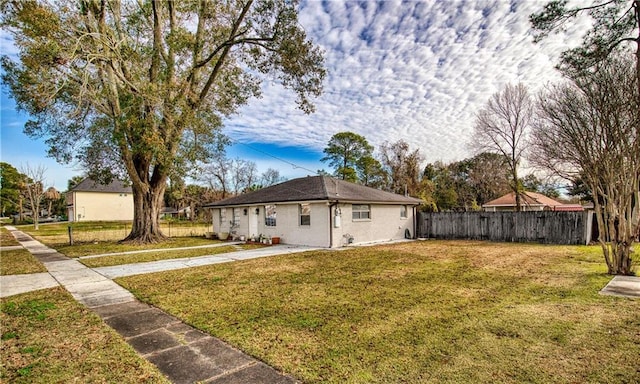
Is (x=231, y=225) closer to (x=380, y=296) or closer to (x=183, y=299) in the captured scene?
(x=183, y=299)

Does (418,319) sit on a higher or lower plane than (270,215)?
lower

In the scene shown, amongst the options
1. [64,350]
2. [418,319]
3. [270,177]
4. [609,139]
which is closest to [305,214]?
[418,319]

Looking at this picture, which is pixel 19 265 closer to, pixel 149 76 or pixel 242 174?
pixel 149 76

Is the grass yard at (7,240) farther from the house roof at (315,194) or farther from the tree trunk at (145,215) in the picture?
the house roof at (315,194)

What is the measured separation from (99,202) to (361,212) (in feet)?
133

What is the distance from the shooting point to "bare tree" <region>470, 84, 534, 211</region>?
877 inches

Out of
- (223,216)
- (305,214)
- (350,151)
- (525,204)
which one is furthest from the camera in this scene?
(350,151)

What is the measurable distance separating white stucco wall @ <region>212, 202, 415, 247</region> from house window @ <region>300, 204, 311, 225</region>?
0.66 ft

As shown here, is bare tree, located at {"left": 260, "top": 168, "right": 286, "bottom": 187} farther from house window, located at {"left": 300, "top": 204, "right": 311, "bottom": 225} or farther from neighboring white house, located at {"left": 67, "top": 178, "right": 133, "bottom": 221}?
house window, located at {"left": 300, "top": 204, "right": 311, "bottom": 225}

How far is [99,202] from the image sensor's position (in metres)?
41.6

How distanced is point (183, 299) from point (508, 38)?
12279 mm

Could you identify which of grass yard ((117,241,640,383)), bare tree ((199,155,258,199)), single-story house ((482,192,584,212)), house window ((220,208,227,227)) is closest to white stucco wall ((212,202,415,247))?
house window ((220,208,227,227))

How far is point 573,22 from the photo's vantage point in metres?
9.28

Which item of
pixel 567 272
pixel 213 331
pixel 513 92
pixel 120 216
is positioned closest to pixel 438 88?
pixel 567 272
